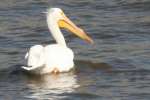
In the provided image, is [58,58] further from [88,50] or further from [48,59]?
[88,50]

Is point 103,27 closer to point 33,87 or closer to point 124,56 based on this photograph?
point 124,56

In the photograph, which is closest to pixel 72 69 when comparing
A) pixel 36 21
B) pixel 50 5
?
pixel 36 21

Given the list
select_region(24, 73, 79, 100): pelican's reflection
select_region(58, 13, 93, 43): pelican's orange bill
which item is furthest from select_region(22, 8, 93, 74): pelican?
select_region(58, 13, 93, 43): pelican's orange bill

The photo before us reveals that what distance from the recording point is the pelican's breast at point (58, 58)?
1234 centimetres

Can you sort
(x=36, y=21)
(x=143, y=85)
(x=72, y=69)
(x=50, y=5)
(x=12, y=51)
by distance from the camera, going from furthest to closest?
(x=50, y=5), (x=36, y=21), (x=12, y=51), (x=72, y=69), (x=143, y=85)

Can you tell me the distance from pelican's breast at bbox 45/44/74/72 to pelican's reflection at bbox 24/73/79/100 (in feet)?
0.45

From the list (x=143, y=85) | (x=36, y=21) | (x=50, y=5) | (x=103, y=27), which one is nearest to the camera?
(x=143, y=85)

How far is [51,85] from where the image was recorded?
11727mm

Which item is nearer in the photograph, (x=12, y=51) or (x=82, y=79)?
(x=82, y=79)

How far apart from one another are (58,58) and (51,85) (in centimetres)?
79

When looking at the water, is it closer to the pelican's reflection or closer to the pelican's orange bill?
the pelican's reflection

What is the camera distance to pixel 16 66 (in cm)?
1285

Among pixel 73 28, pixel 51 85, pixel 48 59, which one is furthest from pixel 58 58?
pixel 73 28

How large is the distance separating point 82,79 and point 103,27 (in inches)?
131
